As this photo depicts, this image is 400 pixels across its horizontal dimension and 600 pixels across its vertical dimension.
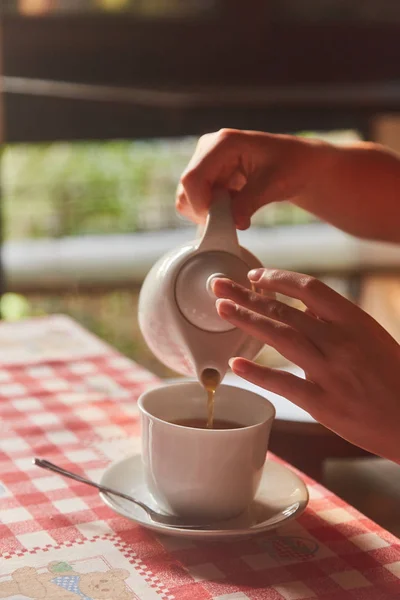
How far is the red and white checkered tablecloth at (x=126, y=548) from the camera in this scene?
70 centimetres

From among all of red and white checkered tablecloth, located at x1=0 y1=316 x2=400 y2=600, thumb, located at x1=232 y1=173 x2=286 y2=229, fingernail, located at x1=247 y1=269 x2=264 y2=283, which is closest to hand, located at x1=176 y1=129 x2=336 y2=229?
thumb, located at x1=232 y1=173 x2=286 y2=229

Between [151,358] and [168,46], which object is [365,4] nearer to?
[168,46]

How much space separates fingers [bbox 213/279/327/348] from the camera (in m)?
0.75

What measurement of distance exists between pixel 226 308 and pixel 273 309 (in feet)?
0.13

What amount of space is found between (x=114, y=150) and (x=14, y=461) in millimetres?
2169

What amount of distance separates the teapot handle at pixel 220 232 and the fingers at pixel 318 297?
0.11m

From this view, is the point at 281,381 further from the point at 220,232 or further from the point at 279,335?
the point at 220,232

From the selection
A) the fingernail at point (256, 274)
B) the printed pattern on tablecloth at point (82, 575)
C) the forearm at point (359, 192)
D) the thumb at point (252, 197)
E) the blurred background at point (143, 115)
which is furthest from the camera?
the blurred background at point (143, 115)

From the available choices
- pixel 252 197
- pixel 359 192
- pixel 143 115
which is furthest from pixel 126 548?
pixel 143 115

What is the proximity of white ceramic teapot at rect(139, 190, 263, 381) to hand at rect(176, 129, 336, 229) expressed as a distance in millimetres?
88

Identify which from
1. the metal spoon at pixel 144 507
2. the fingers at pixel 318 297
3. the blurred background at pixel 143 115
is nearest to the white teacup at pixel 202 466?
the metal spoon at pixel 144 507

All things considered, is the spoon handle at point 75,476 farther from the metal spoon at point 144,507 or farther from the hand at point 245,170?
the hand at point 245,170

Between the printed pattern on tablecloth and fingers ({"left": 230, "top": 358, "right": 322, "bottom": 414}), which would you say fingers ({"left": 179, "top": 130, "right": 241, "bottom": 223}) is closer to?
fingers ({"left": 230, "top": 358, "right": 322, "bottom": 414})

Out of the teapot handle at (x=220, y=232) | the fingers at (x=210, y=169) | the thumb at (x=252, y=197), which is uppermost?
the fingers at (x=210, y=169)
